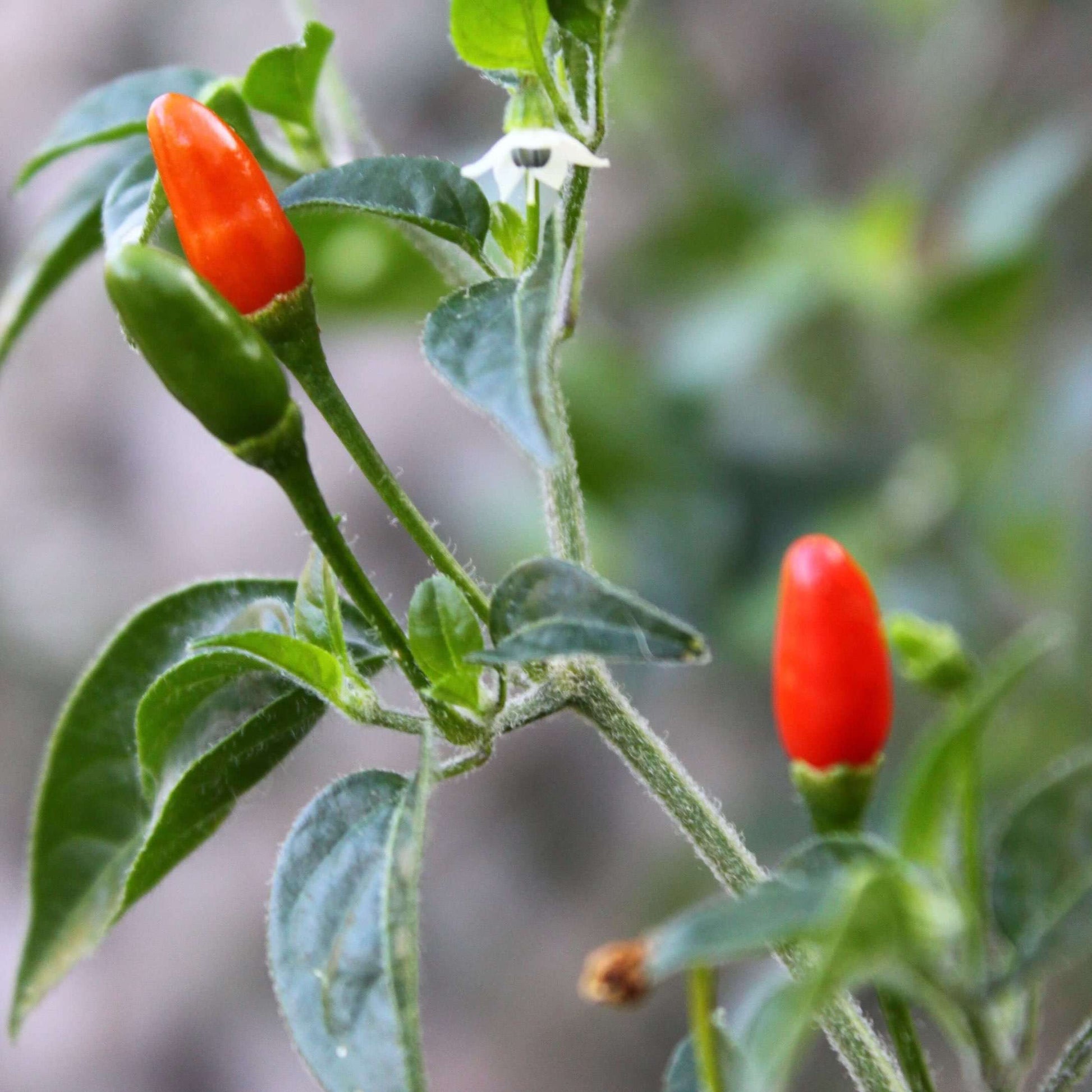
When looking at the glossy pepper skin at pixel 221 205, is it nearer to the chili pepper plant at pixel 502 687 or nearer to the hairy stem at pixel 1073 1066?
the chili pepper plant at pixel 502 687

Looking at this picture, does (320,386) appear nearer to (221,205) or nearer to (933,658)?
(221,205)

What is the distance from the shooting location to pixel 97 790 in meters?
0.55

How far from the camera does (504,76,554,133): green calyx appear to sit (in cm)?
42

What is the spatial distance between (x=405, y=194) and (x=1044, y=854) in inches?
11.0

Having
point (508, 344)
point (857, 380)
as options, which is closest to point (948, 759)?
point (508, 344)

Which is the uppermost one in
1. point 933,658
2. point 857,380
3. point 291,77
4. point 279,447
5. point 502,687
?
point 291,77

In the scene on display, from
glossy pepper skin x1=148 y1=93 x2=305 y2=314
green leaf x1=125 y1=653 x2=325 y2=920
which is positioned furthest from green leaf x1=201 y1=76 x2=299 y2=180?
green leaf x1=125 y1=653 x2=325 y2=920

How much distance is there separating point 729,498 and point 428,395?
0.87 m

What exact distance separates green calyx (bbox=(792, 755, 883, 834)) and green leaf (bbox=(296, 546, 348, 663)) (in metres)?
0.15

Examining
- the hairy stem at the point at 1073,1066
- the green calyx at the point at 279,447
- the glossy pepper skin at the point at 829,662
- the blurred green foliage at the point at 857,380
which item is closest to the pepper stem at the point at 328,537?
the green calyx at the point at 279,447

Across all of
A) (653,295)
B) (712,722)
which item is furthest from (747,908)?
(712,722)

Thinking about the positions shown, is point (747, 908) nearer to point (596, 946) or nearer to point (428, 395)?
point (596, 946)

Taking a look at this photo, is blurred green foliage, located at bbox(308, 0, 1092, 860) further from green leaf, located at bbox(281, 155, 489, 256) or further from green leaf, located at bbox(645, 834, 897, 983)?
green leaf, located at bbox(645, 834, 897, 983)

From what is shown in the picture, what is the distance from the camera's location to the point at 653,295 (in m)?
1.52
